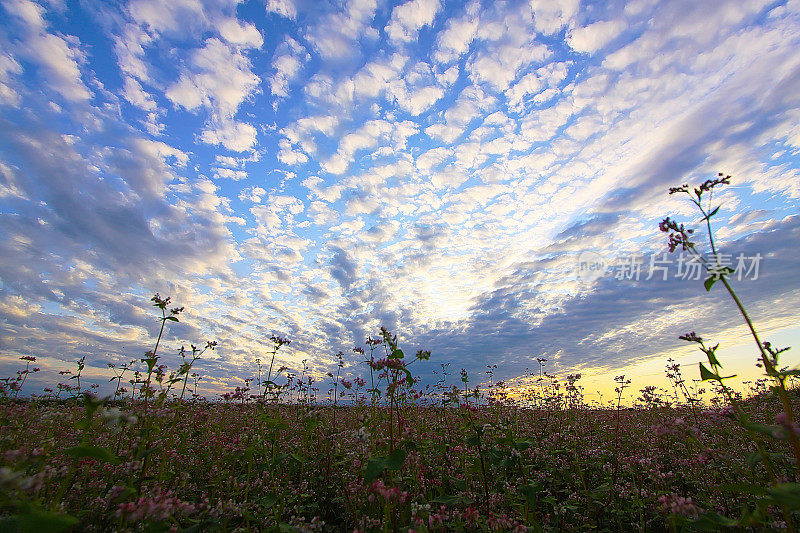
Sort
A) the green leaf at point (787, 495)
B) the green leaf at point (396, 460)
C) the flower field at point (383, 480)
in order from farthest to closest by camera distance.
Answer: the green leaf at point (396, 460) < the flower field at point (383, 480) < the green leaf at point (787, 495)

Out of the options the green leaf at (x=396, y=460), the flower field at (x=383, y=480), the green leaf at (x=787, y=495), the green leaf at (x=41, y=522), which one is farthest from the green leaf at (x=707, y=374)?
the green leaf at (x=41, y=522)

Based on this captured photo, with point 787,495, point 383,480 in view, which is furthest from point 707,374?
point 383,480

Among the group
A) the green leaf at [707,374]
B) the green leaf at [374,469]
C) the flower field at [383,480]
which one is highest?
the green leaf at [707,374]

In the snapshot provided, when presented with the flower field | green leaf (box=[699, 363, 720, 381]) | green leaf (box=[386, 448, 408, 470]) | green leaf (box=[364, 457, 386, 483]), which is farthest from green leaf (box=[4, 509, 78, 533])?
green leaf (box=[699, 363, 720, 381])

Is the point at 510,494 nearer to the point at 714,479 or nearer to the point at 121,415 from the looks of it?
the point at 714,479

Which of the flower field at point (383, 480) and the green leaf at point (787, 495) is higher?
the green leaf at point (787, 495)

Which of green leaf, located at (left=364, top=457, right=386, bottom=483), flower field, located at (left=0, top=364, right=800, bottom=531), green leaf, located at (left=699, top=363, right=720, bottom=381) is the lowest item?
flower field, located at (left=0, top=364, right=800, bottom=531)

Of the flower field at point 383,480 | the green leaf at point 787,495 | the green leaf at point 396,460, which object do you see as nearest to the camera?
the green leaf at point 787,495

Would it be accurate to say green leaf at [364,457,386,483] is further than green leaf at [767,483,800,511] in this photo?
Yes

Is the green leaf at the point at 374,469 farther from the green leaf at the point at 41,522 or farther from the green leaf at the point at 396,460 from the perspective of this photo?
the green leaf at the point at 41,522

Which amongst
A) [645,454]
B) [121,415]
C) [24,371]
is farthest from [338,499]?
[24,371]

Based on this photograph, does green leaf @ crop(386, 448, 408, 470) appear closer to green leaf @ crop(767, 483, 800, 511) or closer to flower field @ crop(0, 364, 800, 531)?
flower field @ crop(0, 364, 800, 531)

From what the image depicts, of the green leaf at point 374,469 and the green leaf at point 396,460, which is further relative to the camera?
the green leaf at point 396,460

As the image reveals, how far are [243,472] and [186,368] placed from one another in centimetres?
259
